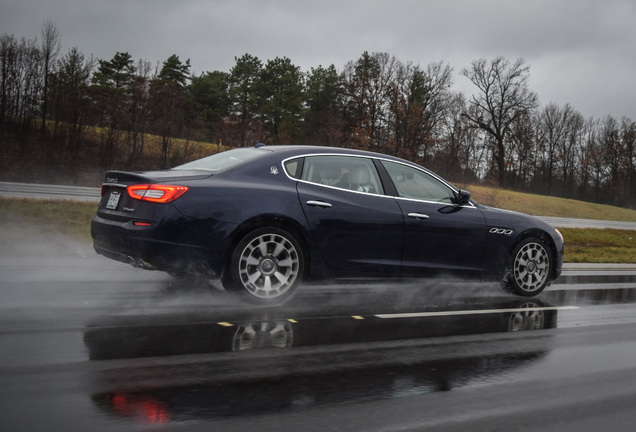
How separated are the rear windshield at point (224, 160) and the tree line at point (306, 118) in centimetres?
2674

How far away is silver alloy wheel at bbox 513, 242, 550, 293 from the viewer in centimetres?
832

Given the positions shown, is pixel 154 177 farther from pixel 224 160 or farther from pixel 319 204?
pixel 319 204

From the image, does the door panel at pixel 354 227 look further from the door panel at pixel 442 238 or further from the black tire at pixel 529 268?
the black tire at pixel 529 268

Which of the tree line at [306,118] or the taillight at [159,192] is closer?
the taillight at [159,192]

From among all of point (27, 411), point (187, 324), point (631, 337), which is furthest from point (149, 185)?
point (631, 337)

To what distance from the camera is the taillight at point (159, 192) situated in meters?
6.17

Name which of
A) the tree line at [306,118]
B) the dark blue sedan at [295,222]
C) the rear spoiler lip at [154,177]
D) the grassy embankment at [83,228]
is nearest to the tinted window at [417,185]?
the dark blue sedan at [295,222]

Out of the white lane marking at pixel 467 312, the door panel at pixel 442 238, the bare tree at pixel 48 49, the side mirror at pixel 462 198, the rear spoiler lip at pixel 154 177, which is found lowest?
the white lane marking at pixel 467 312

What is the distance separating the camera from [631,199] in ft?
256

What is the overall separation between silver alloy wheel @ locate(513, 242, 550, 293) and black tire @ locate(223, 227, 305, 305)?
125 inches

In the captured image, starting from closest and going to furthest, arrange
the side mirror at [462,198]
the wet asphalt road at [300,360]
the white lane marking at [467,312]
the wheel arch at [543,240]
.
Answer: the wet asphalt road at [300,360]
the white lane marking at [467,312]
the side mirror at [462,198]
the wheel arch at [543,240]

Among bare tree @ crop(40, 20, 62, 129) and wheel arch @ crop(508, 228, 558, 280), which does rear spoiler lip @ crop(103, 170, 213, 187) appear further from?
bare tree @ crop(40, 20, 62, 129)

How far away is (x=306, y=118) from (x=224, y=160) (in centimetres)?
Answer: 6281

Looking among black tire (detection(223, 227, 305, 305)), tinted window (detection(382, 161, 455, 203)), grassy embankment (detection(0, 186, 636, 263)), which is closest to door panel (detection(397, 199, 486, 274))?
tinted window (detection(382, 161, 455, 203))
